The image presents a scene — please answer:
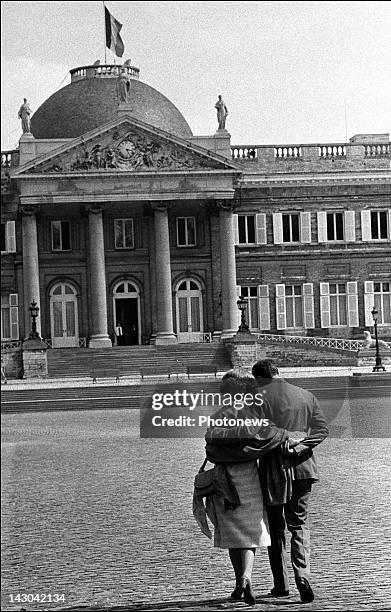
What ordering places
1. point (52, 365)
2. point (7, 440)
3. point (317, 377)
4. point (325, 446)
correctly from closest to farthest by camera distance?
point (7, 440)
point (317, 377)
point (325, 446)
point (52, 365)

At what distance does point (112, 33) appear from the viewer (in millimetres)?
5016

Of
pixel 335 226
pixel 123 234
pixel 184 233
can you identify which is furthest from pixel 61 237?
pixel 335 226

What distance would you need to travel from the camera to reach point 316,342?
1002 centimetres

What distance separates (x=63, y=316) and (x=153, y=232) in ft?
10.7

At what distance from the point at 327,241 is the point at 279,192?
1.40 meters

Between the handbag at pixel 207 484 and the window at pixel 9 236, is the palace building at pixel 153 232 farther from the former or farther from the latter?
the handbag at pixel 207 484

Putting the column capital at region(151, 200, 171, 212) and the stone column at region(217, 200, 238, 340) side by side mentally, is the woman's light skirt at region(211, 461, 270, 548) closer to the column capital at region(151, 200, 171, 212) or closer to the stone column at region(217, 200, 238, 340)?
the stone column at region(217, 200, 238, 340)

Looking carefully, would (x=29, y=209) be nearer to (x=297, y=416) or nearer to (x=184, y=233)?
(x=184, y=233)

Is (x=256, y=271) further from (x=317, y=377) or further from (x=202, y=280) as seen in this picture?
(x=317, y=377)

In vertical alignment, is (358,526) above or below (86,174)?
below

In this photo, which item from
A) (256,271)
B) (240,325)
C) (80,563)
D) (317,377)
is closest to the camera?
(80,563)

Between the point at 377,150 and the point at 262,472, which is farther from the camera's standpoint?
the point at 377,150

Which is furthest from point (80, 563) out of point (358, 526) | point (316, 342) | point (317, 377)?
point (316, 342)

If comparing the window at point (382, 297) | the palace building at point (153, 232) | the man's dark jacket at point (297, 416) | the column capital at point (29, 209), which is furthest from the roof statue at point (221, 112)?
the column capital at point (29, 209)
